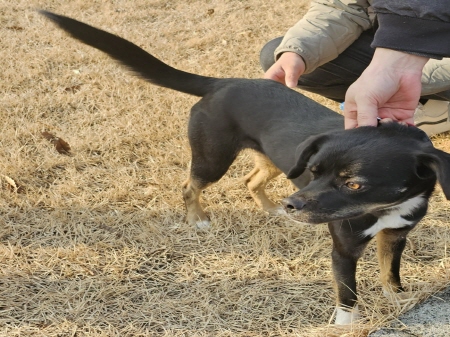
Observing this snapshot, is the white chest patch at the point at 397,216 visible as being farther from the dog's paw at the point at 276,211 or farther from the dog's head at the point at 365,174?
the dog's paw at the point at 276,211

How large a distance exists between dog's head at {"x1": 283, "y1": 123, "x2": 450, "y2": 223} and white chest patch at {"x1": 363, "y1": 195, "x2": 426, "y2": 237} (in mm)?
99

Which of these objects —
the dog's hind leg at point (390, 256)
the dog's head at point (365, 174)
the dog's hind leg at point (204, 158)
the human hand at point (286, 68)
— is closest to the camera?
the dog's head at point (365, 174)

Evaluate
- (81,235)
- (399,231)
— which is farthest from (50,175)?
(399,231)

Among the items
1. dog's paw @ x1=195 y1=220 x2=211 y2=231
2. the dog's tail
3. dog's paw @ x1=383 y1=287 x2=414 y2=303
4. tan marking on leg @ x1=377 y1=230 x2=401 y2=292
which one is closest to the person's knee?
the dog's tail

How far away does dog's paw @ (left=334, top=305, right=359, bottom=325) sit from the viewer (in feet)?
8.20

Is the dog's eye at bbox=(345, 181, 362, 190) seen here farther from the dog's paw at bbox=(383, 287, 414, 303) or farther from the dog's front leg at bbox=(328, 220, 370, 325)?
the dog's paw at bbox=(383, 287, 414, 303)

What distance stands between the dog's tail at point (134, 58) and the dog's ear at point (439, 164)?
1.26m

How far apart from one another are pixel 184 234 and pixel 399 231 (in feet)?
4.16

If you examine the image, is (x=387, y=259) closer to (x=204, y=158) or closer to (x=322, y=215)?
(x=322, y=215)

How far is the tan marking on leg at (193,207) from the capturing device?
3.29 meters

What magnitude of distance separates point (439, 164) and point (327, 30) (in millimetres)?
1842

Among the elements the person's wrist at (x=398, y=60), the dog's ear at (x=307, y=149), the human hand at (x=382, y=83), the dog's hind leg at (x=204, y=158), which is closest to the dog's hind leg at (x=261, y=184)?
the dog's hind leg at (x=204, y=158)

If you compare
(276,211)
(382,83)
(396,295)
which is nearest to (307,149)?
(382,83)

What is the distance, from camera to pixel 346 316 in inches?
98.6
